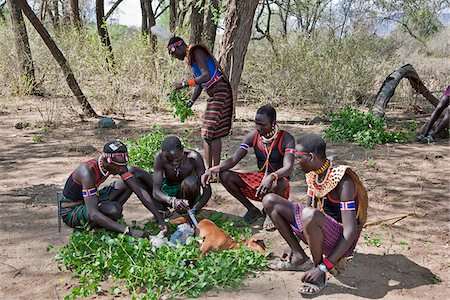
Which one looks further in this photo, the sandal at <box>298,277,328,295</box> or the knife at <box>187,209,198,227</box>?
the knife at <box>187,209,198,227</box>

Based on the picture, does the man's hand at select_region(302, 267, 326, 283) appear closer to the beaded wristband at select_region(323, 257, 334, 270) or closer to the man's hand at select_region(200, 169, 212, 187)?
the beaded wristband at select_region(323, 257, 334, 270)

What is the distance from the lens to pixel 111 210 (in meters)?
3.54

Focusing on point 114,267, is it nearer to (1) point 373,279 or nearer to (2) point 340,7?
(1) point 373,279

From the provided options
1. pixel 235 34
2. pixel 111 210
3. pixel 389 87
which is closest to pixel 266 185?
pixel 111 210

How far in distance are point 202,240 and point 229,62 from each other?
4.14m

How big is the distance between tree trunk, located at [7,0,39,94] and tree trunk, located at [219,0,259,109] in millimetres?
4660

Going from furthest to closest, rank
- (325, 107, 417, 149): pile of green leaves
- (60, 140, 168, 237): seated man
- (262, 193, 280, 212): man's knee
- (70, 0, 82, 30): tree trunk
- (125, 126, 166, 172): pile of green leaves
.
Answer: (70, 0, 82, 30): tree trunk, (325, 107, 417, 149): pile of green leaves, (125, 126, 166, 172): pile of green leaves, (60, 140, 168, 237): seated man, (262, 193, 280, 212): man's knee

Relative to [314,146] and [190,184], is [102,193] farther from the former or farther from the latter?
[314,146]

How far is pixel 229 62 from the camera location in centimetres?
689

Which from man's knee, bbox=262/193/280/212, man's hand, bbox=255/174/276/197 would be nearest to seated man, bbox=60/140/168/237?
man's hand, bbox=255/174/276/197

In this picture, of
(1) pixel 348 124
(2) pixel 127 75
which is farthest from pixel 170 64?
(1) pixel 348 124

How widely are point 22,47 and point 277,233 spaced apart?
798 cm

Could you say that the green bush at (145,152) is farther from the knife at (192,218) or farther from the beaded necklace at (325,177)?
the beaded necklace at (325,177)

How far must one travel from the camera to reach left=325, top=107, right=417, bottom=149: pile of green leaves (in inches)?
251
